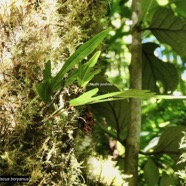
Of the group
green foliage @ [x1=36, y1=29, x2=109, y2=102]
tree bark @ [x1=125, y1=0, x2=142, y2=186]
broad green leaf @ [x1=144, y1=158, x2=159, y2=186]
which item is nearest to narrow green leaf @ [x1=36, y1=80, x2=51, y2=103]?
green foliage @ [x1=36, y1=29, x2=109, y2=102]

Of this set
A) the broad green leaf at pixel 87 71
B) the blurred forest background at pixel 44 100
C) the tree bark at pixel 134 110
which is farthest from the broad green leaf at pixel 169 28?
the broad green leaf at pixel 87 71

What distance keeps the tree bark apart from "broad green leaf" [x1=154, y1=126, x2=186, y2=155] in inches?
3.1

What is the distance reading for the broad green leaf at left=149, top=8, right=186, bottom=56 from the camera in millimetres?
1127

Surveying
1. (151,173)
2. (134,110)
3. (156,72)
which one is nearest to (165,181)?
(151,173)

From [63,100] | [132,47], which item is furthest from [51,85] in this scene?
[132,47]

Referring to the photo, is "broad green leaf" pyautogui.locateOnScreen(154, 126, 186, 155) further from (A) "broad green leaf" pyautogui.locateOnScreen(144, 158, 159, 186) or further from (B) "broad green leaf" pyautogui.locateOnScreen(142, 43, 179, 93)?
(B) "broad green leaf" pyautogui.locateOnScreen(142, 43, 179, 93)

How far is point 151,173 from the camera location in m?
1.10

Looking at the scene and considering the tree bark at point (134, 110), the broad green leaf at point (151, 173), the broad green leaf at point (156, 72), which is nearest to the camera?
the tree bark at point (134, 110)

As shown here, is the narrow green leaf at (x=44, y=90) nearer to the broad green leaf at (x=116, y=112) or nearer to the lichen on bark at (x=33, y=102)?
the lichen on bark at (x=33, y=102)

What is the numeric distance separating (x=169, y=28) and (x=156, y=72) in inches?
7.5

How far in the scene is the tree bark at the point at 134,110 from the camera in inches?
38.9

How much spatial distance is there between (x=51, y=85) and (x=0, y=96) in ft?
0.35

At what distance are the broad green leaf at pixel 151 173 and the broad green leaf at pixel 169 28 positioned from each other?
0.41m

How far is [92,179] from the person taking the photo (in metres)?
0.80
